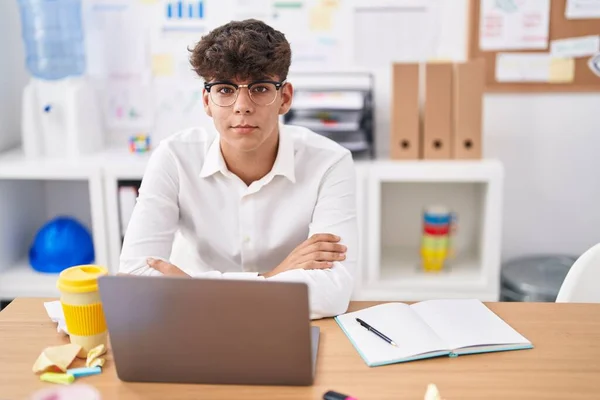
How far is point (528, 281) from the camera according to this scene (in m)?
2.86

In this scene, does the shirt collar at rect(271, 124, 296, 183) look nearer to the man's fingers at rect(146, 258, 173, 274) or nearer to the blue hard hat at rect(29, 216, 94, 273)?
the man's fingers at rect(146, 258, 173, 274)

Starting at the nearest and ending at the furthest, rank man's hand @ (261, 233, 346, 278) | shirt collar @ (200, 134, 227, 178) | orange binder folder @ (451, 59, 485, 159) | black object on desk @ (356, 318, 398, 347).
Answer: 1. black object on desk @ (356, 318, 398, 347)
2. man's hand @ (261, 233, 346, 278)
3. shirt collar @ (200, 134, 227, 178)
4. orange binder folder @ (451, 59, 485, 159)

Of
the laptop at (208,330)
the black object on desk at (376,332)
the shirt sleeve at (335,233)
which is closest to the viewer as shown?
the laptop at (208,330)

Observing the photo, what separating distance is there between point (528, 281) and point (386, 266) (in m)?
0.56

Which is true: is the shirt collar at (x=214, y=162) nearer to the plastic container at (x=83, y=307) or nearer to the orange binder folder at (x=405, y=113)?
the plastic container at (x=83, y=307)

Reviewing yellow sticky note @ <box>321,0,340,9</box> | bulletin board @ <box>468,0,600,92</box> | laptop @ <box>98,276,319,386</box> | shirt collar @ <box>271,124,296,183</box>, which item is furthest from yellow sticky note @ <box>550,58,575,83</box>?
laptop @ <box>98,276,319,386</box>

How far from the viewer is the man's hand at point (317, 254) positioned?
1.72 meters

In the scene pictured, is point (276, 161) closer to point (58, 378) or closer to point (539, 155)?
point (58, 378)

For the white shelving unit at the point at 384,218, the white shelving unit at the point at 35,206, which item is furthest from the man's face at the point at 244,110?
the white shelving unit at the point at 35,206

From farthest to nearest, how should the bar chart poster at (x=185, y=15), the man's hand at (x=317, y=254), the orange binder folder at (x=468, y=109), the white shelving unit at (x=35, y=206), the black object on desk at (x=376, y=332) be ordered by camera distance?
the bar chart poster at (x=185, y=15) → the white shelving unit at (x=35, y=206) → the orange binder folder at (x=468, y=109) → the man's hand at (x=317, y=254) → the black object on desk at (x=376, y=332)

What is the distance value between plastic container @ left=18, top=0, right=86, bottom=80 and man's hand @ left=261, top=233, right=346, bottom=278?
1.76m

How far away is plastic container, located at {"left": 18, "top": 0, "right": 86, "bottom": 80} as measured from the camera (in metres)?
3.04

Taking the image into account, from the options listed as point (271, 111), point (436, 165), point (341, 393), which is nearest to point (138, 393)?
point (341, 393)

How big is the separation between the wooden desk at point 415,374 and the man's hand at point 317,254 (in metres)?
0.23
